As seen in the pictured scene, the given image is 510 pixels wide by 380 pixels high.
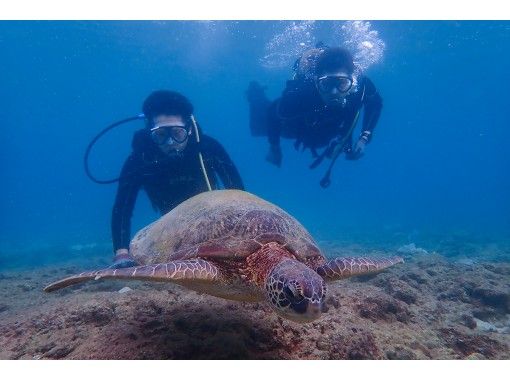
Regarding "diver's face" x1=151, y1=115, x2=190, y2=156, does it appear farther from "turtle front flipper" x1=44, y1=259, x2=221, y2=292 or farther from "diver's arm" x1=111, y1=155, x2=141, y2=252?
"turtle front flipper" x1=44, y1=259, x2=221, y2=292

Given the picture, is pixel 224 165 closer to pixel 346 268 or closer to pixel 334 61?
pixel 334 61

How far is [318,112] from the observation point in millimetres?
9836

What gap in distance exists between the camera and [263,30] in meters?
29.9

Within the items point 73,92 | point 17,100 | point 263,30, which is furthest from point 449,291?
point 17,100

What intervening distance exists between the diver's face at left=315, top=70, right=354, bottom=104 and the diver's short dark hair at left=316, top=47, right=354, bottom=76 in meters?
0.13

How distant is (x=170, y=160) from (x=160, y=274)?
495cm

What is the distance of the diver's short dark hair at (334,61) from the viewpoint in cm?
876

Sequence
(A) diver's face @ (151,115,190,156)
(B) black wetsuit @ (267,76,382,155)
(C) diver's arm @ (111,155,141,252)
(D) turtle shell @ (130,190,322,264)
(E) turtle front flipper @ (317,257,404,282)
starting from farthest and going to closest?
(B) black wetsuit @ (267,76,382,155)
(A) diver's face @ (151,115,190,156)
(C) diver's arm @ (111,155,141,252)
(D) turtle shell @ (130,190,322,264)
(E) turtle front flipper @ (317,257,404,282)

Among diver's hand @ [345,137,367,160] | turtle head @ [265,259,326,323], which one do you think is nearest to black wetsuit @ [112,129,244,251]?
diver's hand @ [345,137,367,160]

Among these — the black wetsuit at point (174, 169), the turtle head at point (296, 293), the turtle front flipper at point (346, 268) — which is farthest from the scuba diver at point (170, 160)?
the turtle head at point (296, 293)

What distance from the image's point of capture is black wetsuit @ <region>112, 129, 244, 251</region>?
23.3 ft

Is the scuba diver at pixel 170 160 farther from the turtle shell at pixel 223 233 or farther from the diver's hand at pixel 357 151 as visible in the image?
the diver's hand at pixel 357 151

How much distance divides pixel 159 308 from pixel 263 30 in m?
30.9

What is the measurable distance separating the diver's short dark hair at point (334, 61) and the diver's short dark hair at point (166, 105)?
420 cm
